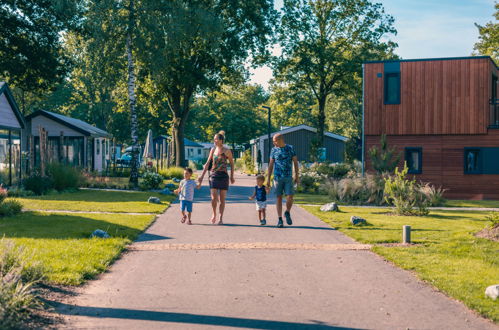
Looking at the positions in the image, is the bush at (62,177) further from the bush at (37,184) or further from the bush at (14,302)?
the bush at (14,302)

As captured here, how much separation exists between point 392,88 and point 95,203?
586 inches

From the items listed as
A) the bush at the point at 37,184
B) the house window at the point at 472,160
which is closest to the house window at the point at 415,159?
the house window at the point at 472,160

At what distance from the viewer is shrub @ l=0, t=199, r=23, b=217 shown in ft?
42.8

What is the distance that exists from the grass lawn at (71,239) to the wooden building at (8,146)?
29.4 feet

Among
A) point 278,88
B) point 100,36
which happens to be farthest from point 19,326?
point 278,88

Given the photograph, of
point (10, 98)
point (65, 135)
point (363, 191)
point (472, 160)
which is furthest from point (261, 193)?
point (65, 135)

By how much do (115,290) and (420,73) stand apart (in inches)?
861

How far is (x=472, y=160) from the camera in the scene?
25203mm

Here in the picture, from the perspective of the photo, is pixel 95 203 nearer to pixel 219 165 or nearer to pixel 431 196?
pixel 219 165

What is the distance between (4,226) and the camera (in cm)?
1119

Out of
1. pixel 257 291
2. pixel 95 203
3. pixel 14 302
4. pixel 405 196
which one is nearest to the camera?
pixel 14 302

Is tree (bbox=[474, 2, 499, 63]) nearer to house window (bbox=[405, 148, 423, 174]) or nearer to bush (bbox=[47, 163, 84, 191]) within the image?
house window (bbox=[405, 148, 423, 174])

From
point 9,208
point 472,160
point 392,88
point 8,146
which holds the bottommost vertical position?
point 9,208

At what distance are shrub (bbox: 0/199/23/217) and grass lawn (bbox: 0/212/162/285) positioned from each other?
0.21 m
